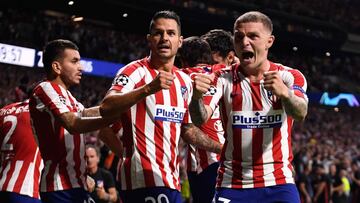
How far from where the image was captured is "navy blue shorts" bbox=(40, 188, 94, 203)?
4.47m

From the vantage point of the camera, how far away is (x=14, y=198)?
5.11m

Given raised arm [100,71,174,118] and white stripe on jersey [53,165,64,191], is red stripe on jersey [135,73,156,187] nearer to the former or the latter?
raised arm [100,71,174,118]

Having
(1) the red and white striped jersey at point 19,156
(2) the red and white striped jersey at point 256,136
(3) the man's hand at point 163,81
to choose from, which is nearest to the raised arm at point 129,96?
(3) the man's hand at point 163,81

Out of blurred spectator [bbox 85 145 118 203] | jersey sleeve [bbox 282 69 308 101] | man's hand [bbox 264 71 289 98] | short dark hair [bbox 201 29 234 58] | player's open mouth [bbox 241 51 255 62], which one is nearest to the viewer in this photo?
man's hand [bbox 264 71 289 98]

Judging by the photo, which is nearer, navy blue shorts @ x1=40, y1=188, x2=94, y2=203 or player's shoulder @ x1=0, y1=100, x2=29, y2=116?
navy blue shorts @ x1=40, y1=188, x2=94, y2=203

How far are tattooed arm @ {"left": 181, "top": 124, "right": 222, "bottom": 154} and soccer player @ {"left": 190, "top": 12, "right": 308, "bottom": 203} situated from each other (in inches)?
19.1

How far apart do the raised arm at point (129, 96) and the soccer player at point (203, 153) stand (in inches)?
64.3

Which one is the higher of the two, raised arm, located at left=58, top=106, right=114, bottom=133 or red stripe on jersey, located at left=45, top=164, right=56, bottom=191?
raised arm, located at left=58, top=106, right=114, bottom=133

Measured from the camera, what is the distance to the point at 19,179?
202 inches

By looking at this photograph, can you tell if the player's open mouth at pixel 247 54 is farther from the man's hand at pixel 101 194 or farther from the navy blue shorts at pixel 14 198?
the man's hand at pixel 101 194

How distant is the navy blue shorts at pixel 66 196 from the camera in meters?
4.47

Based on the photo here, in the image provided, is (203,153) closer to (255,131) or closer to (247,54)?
(255,131)

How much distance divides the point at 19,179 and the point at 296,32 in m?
30.5

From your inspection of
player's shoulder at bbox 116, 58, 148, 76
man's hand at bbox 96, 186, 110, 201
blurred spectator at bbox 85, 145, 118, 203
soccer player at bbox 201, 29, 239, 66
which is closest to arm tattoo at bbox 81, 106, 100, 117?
player's shoulder at bbox 116, 58, 148, 76
